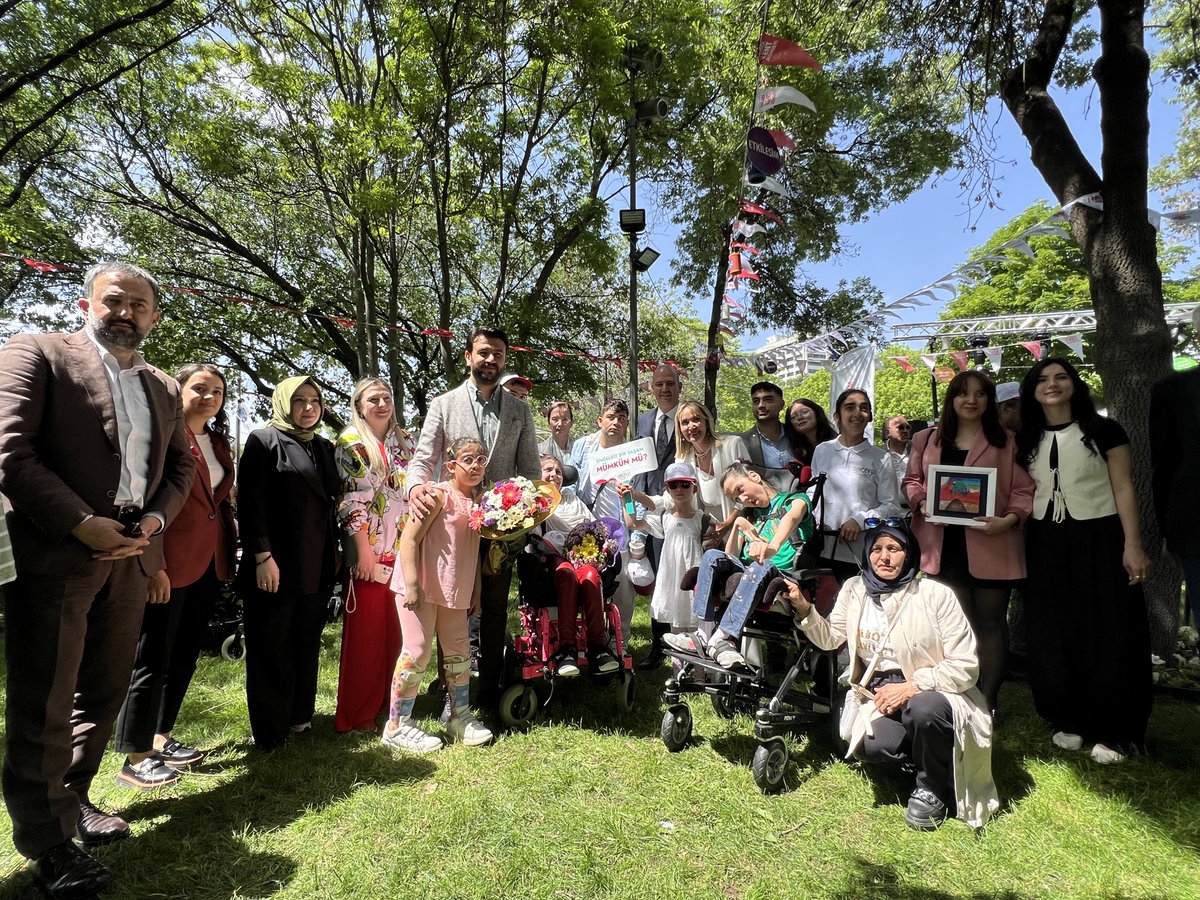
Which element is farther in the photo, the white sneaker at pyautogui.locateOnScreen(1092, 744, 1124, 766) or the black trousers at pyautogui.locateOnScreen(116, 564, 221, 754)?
the white sneaker at pyautogui.locateOnScreen(1092, 744, 1124, 766)

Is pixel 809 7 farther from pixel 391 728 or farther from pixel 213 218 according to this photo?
pixel 213 218

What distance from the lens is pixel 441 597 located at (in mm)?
3408

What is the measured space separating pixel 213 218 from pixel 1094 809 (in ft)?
48.2

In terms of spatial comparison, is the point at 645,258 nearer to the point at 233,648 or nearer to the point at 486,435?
the point at 486,435

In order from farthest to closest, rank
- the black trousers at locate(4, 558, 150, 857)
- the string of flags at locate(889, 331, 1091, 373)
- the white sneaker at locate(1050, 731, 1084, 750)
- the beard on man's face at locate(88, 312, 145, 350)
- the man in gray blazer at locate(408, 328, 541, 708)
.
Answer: the string of flags at locate(889, 331, 1091, 373) < the man in gray blazer at locate(408, 328, 541, 708) < the white sneaker at locate(1050, 731, 1084, 750) < the beard on man's face at locate(88, 312, 145, 350) < the black trousers at locate(4, 558, 150, 857)

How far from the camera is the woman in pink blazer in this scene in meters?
3.34

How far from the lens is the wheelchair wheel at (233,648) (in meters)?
5.12

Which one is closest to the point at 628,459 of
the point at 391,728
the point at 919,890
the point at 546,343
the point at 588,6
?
the point at 391,728

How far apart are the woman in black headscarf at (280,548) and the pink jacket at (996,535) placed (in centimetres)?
340

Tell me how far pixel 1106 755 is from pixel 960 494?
144 centimetres

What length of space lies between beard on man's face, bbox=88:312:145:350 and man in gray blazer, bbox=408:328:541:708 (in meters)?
1.59

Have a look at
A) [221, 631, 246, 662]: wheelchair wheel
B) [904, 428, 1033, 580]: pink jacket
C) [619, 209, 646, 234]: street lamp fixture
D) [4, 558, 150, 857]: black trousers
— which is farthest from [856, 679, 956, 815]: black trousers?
[619, 209, 646, 234]: street lamp fixture

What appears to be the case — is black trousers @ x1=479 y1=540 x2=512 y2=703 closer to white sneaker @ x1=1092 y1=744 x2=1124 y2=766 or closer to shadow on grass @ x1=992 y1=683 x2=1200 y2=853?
shadow on grass @ x1=992 y1=683 x2=1200 y2=853

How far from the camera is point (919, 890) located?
2.24 meters
